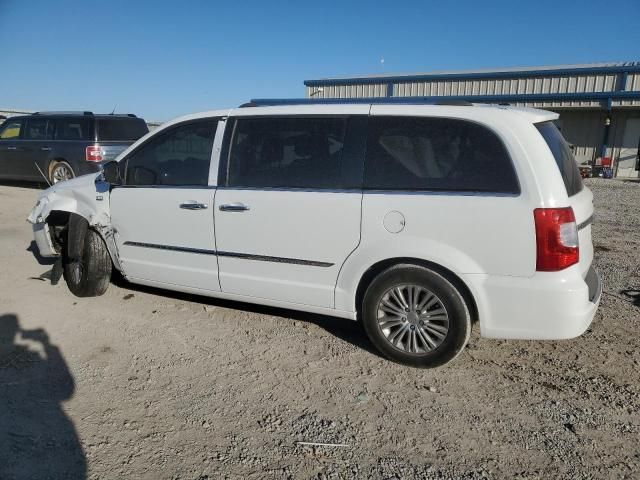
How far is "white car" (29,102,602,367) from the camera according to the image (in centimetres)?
316

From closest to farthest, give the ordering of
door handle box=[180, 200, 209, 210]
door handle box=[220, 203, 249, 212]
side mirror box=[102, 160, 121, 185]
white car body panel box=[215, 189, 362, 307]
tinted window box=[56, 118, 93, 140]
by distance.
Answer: white car body panel box=[215, 189, 362, 307] < door handle box=[220, 203, 249, 212] < door handle box=[180, 200, 209, 210] < side mirror box=[102, 160, 121, 185] < tinted window box=[56, 118, 93, 140]

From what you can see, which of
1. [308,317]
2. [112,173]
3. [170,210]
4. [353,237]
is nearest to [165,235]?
[170,210]

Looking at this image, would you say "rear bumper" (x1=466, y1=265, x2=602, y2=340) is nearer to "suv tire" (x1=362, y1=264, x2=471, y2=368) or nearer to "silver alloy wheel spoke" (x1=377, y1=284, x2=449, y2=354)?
"suv tire" (x1=362, y1=264, x2=471, y2=368)

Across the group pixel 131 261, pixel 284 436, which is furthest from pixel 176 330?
pixel 284 436

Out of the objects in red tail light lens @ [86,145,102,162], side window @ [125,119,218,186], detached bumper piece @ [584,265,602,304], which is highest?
side window @ [125,119,218,186]

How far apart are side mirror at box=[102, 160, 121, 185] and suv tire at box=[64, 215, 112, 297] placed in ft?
1.99

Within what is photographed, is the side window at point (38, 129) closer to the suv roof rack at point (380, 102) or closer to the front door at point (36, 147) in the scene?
the front door at point (36, 147)

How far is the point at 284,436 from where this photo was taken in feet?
9.32

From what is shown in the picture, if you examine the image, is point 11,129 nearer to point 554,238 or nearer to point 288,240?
point 288,240

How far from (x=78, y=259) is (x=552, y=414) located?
169 inches

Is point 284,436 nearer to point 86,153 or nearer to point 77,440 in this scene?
point 77,440

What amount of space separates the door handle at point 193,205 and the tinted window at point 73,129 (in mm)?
7780

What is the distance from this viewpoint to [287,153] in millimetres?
3859

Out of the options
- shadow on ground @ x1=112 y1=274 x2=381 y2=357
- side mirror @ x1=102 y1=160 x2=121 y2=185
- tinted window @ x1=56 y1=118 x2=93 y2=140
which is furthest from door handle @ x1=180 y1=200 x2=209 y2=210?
tinted window @ x1=56 y1=118 x2=93 y2=140
